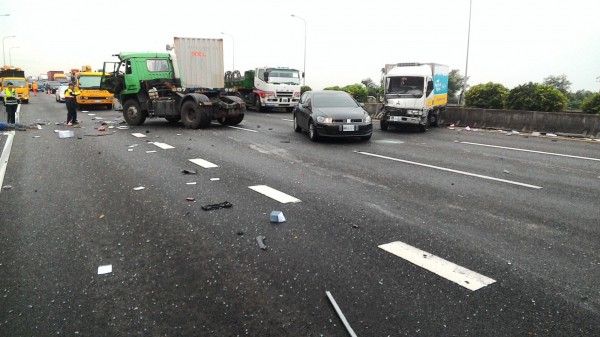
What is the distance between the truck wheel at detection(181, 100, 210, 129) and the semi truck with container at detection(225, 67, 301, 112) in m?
10.6

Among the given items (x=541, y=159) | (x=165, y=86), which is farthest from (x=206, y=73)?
(x=541, y=159)

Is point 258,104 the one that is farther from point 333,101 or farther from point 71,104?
point 333,101

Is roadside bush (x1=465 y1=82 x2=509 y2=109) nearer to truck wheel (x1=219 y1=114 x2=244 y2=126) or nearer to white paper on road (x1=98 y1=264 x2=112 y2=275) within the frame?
truck wheel (x1=219 y1=114 x2=244 y2=126)

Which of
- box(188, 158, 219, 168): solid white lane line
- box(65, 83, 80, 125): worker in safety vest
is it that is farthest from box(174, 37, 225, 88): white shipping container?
box(188, 158, 219, 168): solid white lane line

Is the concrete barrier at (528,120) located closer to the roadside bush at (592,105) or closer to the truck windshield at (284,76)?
the roadside bush at (592,105)

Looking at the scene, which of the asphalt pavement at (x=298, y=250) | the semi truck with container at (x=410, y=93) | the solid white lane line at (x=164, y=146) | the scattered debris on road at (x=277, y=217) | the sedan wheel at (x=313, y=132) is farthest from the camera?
the semi truck with container at (x=410, y=93)

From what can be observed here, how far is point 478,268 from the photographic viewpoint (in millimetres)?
3955

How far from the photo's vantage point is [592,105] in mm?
16953

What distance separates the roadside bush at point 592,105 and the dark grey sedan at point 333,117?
32.9 ft

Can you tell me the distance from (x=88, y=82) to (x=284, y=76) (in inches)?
505

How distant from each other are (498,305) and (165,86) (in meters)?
16.1

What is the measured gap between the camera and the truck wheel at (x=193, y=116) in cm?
1631

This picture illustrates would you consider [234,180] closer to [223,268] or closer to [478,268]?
[223,268]

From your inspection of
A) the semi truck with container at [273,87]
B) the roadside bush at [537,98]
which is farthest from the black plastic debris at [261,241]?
the semi truck with container at [273,87]
